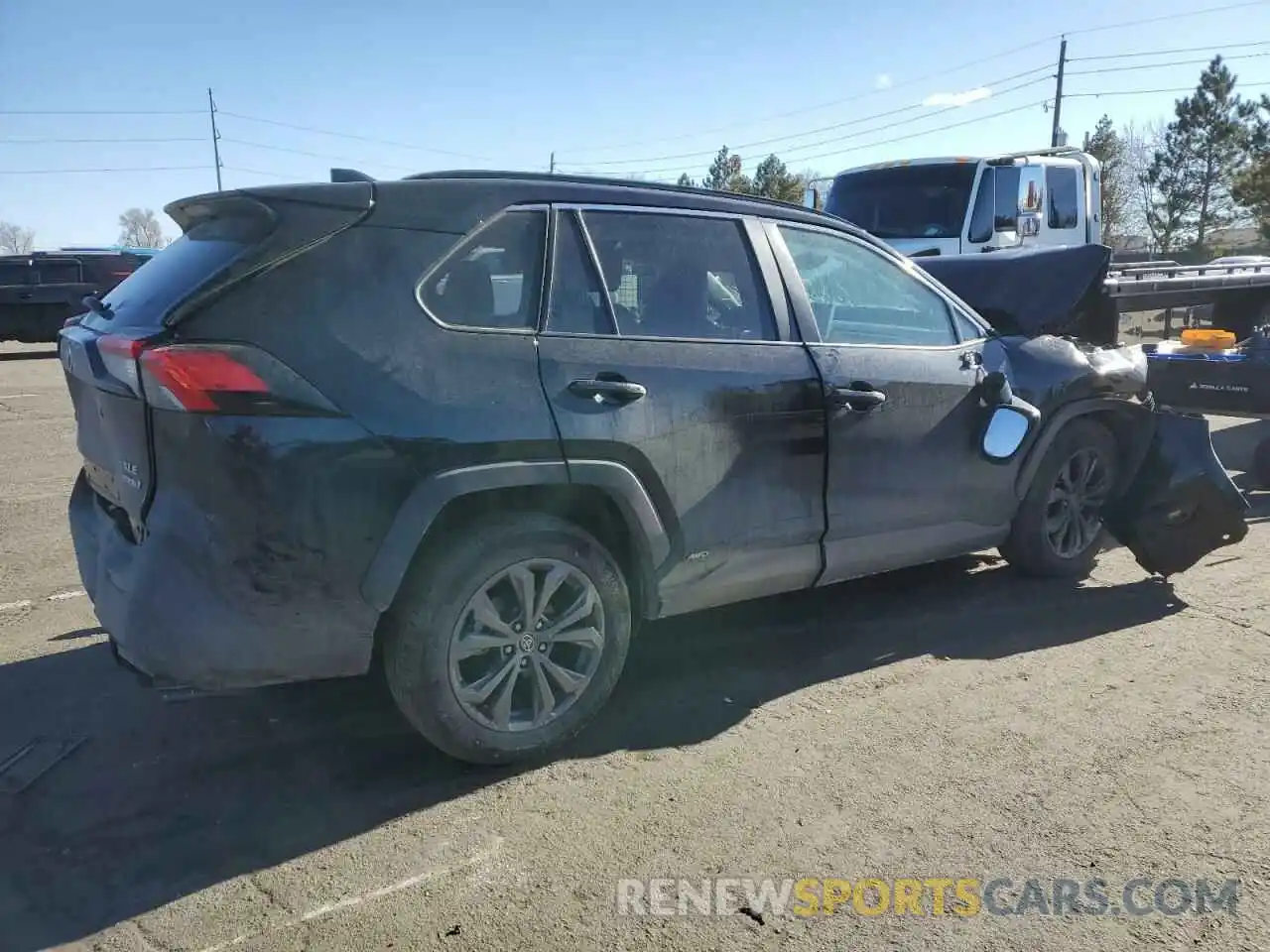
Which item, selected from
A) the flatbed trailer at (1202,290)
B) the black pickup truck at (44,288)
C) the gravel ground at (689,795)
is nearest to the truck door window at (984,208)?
the flatbed trailer at (1202,290)

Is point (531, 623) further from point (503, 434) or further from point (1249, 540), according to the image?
point (1249, 540)

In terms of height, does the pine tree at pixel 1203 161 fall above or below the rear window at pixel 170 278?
above

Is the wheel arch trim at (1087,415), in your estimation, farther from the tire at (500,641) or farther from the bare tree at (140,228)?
the bare tree at (140,228)

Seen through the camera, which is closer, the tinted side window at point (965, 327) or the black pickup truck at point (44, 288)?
the tinted side window at point (965, 327)

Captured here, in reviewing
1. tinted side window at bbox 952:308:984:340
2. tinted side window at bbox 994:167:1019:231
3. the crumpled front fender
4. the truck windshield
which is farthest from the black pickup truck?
the crumpled front fender

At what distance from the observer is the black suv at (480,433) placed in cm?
287

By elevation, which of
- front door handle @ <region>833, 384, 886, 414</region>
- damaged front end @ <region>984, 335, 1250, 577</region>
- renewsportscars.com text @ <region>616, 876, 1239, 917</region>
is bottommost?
renewsportscars.com text @ <region>616, 876, 1239, 917</region>

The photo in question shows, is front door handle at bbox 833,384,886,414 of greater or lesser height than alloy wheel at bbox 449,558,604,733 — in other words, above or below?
above

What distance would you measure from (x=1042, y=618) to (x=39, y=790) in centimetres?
418

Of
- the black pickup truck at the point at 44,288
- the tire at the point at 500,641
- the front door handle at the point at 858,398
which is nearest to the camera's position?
the tire at the point at 500,641

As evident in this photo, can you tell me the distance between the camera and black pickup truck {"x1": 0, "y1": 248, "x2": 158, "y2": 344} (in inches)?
A: 687

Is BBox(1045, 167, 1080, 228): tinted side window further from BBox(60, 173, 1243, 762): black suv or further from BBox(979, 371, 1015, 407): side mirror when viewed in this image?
BBox(60, 173, 1243, 762): black suv

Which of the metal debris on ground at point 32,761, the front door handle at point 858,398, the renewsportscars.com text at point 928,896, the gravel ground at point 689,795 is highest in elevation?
the front door handle at point 858,398

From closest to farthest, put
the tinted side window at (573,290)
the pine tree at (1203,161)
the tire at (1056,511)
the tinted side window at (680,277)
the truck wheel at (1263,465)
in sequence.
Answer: the tinted side window at (573,290) < the tinted side window at (680,277) < the tire at (1056,511) < the truck wheel at (1263,465) < the pine tree at (1203,161)
